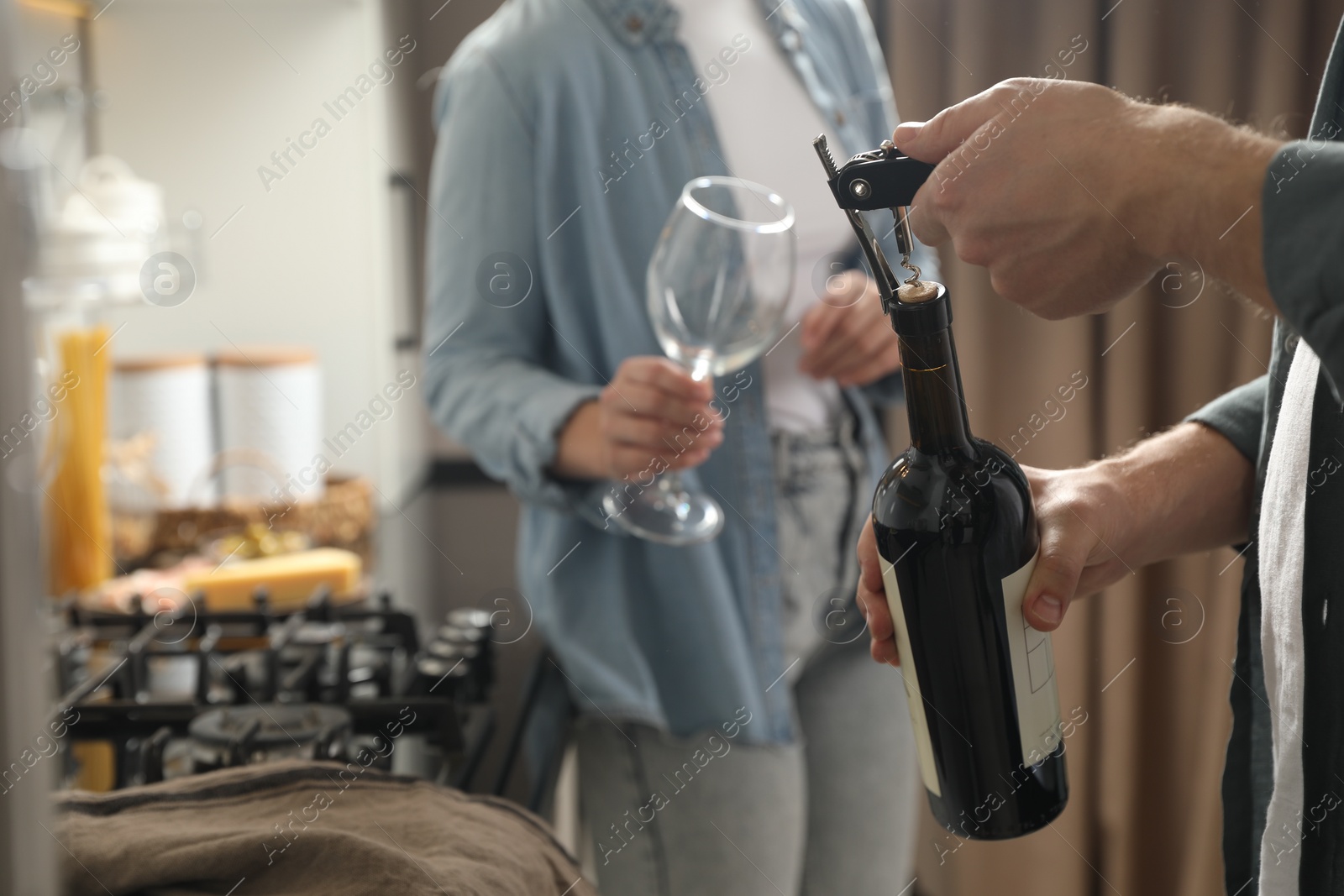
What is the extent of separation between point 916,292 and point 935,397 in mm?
43

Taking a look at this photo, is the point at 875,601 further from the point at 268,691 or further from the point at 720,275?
the point at 268,691

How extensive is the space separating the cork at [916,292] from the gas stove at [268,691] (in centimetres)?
38

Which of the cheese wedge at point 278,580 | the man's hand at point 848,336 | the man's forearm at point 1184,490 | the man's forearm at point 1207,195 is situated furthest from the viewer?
the cheese wedge at point 278,580

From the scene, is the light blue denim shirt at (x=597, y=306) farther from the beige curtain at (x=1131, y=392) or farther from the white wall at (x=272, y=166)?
the white wall at (x=272, y=166)

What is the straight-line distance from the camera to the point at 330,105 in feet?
4.76

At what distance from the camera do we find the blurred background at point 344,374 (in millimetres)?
631

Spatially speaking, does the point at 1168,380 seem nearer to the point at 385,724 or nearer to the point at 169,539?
the point at 385,724

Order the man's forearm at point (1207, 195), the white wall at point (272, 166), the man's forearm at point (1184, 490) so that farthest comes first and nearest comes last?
the white wall at point (272, 166) → the man's forearm at point (1184, 490) → the man's forearm at point (1207, 195)

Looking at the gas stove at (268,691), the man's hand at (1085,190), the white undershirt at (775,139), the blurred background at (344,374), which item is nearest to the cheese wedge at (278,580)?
the blurred background at (344,374)

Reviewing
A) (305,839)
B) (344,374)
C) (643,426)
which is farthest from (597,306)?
(344,374)

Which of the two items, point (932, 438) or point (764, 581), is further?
point (764, 581)

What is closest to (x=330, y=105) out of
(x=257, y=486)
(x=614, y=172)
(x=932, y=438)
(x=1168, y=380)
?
(x=257, y=486)

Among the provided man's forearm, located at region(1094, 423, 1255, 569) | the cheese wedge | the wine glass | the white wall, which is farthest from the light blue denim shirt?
the white wall

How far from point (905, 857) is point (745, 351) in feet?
1.59
